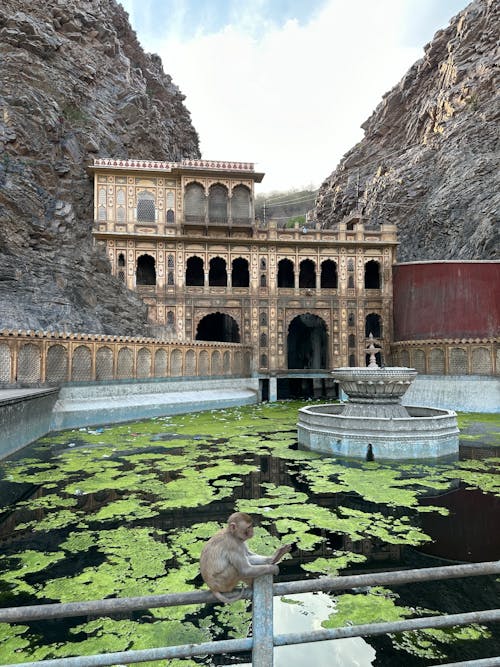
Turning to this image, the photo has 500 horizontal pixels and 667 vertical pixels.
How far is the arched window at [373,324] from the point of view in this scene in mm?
31422

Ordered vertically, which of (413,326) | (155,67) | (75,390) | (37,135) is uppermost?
(155,67)

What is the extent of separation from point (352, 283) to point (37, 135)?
2294cm

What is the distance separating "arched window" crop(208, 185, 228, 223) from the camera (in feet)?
97.4

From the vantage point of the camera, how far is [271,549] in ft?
17.8

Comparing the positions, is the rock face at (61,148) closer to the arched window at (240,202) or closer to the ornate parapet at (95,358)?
the ornate parapet at (95,358)

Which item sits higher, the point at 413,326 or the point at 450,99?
the point at 450,99

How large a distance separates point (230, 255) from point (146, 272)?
20.6 feet

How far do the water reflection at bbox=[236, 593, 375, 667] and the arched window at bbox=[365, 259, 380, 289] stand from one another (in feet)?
98.5

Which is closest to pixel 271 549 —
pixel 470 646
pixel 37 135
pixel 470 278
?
pixel 470 646

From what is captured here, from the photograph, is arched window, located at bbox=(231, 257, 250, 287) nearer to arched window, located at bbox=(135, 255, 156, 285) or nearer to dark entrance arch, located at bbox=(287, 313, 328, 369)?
dark entrance arch, located at bbox=(287, 313, 328, 369)

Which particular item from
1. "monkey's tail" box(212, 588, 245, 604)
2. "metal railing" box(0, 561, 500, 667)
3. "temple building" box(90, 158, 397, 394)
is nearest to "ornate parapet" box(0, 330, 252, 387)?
"temple building" box(90, 158, 397, 394)

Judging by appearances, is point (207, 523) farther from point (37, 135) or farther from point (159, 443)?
point (37, 135)

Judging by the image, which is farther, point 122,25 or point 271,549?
point 122,25

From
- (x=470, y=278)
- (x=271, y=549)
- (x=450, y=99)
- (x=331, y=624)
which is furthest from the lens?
(x=450, y=99)
